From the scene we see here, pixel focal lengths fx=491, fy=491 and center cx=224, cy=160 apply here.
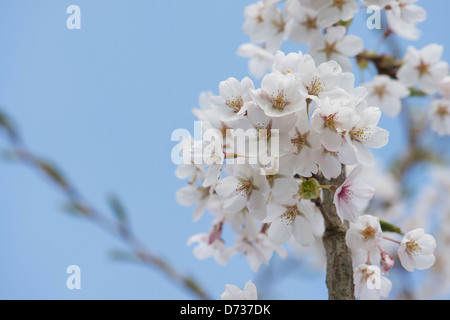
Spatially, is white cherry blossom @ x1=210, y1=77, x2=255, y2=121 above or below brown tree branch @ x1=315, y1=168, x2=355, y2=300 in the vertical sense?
above

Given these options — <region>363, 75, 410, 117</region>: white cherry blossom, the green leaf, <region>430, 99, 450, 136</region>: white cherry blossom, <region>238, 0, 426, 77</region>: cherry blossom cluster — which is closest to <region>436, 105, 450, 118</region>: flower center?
<region>430, 99, 450, 136</region>: white cherry blossom

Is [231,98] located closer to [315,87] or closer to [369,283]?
[315,87]

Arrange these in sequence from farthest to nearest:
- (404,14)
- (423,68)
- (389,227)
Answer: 1. (423,68)
2. (404,14)
3. (389,227)

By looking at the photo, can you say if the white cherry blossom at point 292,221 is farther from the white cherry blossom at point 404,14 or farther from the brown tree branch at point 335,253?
the white cherry blossom at point 404,14

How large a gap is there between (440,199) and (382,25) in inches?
101

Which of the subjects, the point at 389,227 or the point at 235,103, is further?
the point at 389,227

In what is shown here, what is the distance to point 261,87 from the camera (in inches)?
36.4

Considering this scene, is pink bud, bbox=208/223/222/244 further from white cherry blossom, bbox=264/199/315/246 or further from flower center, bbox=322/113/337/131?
flower center, bbox=322/113/337/131

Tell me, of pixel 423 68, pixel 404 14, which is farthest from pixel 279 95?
pixel 423 68

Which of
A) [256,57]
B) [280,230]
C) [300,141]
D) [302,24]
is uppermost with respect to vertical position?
[256,57]

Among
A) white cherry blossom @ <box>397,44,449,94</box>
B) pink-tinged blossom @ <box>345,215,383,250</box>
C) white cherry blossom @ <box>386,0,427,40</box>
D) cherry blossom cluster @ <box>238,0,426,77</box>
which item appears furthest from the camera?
white cherry blossom @ <box>397,44,449,94</box>

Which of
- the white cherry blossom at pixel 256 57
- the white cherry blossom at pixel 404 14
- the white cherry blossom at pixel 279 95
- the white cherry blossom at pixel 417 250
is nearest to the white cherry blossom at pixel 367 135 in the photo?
the white cherry blossom at pixel 279 95
